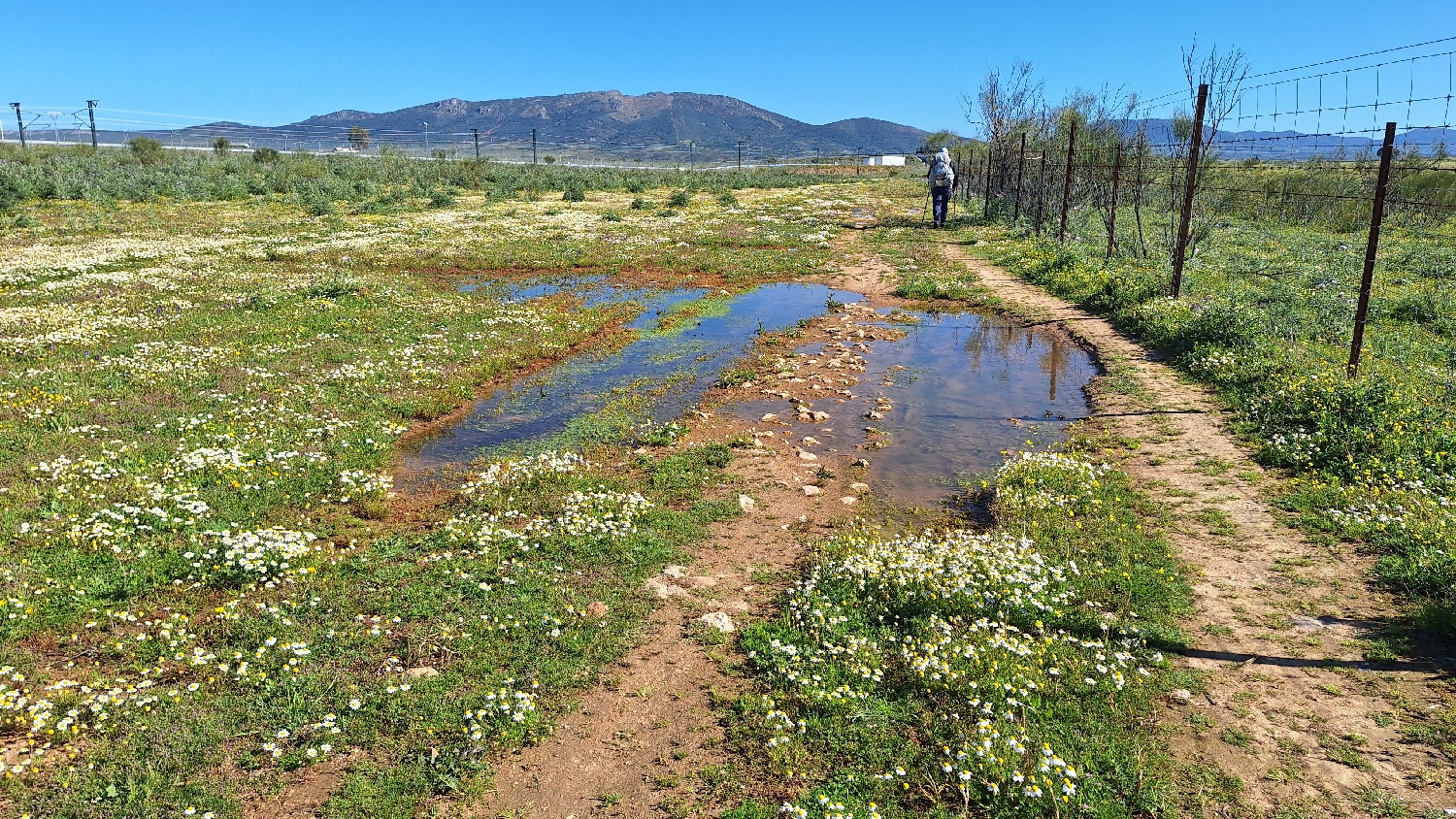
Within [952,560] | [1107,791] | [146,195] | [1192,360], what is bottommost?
[1107,791]

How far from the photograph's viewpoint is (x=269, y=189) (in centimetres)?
4450

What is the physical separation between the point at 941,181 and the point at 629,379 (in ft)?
77.9

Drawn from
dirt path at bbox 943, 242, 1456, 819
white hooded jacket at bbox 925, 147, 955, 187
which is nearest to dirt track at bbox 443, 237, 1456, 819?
dirt path at bbox 943, 242, 1456, 819

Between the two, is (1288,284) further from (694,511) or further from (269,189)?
(269,189)

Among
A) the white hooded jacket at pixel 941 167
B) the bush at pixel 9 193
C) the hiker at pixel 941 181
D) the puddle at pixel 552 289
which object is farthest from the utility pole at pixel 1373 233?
the bush at pixel 9 193

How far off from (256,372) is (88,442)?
3.12 m

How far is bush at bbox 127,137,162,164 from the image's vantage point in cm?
5712

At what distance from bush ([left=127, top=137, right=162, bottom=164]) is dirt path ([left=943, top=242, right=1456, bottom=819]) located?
69562 mm

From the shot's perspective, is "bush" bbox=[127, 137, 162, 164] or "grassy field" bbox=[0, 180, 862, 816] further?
"bush" bbox=[127, 137, 162, 164]

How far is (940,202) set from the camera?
1328 inches

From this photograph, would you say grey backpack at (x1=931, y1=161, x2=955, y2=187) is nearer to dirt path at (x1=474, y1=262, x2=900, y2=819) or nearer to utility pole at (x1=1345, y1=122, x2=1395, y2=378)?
utility pole at (x1=1345, y1=122, x2=1395, y2=378)

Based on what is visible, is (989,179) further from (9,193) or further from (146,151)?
(146,151)

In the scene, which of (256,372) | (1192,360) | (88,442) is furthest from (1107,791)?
(256,372)

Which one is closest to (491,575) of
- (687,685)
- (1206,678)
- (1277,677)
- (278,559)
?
→ (278,559)
